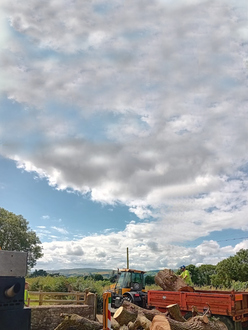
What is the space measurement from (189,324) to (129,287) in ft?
25.1

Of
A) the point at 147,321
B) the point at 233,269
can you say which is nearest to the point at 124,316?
the point at 147,321

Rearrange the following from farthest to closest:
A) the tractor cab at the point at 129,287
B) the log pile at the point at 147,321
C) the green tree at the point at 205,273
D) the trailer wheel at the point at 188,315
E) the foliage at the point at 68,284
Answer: the green tree at the point at 205,273, the foliage at the point at 68,284, the tractor cab at the point at 129,287, the trailer wheel at the point at 188,315, the log pile at the point at 147,321

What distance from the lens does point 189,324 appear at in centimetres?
799

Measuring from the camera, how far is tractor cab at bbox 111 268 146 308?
47.6 feet

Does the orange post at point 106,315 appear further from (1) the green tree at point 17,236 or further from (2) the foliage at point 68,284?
(1) the green tree at point 17,236

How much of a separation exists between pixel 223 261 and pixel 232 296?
37064 mm

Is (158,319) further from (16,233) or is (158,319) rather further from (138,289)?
(16,233)

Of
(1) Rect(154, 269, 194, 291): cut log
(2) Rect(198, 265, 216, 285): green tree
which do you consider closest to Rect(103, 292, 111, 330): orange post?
(1) Rect(154, 269, 194, 291): cut log

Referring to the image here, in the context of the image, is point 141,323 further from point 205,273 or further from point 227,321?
point 205,273

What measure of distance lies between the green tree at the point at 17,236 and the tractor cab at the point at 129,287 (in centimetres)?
3097

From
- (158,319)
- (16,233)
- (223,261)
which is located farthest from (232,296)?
(16,233)

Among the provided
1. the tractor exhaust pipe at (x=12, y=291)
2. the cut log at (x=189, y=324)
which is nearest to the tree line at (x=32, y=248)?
the cut log at (x=189, y=324)

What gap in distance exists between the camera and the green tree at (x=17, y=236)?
43.8 m

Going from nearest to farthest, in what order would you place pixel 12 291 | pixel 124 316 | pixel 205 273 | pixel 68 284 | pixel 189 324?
pixel 12 291 → pixel 189 324 → pixel 124 316 → pixel 68 284 → pixel 205 273
